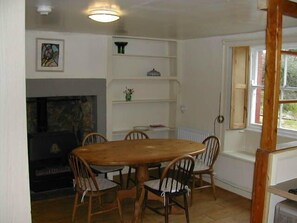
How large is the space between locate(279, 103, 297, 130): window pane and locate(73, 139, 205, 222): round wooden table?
1262 millimetres

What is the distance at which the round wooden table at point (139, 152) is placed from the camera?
3227 millimetres

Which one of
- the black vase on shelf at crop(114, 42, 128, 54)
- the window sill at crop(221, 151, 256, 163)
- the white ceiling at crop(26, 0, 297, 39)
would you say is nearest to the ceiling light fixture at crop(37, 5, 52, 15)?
the white ceiling at crop(26, 0, 297, 39)

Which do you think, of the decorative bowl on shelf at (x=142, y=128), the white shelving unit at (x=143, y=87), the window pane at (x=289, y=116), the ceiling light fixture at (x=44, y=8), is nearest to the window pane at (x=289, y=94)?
the window pane at (x=289, y=116)

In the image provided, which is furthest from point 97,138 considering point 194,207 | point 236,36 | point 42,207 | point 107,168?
point 236,36

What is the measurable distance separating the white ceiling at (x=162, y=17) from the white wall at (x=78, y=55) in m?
0.22

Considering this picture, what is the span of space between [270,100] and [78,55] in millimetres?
3080

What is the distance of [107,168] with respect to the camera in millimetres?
3992

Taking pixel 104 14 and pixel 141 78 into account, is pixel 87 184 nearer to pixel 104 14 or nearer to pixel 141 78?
pixel 104 14

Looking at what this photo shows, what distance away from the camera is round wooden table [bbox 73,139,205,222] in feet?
10.6

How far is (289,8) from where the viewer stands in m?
2.13

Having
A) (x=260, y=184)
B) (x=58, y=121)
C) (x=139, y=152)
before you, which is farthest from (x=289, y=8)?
(x=58, y=121)

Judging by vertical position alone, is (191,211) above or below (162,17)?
below

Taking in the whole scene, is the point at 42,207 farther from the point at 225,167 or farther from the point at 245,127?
the point at 245,127

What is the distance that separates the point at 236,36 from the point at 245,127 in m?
1.35
